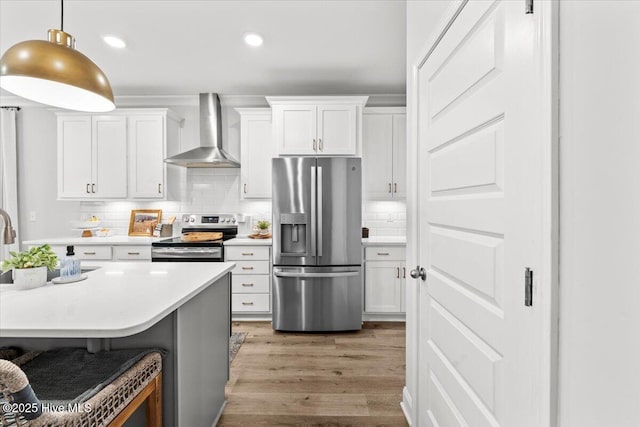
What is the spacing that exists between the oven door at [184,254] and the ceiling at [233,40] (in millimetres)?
1880

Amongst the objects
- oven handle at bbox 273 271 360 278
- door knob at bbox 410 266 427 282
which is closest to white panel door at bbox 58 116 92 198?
oven handle at bbox 273 271 360 278

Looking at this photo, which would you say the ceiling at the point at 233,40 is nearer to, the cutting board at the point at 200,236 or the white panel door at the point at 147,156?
the white panel door at the point at 147,156

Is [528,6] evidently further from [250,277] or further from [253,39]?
[250,277]

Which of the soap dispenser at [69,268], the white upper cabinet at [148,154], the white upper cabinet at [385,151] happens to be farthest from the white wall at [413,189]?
the white upper cabinet at [148,154]

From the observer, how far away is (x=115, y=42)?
3.05 metres

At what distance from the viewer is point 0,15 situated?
2.67 metres

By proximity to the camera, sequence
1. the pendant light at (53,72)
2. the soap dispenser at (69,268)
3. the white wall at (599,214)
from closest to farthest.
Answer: the white wall at (599,214) → the pendant light at (53,72) → the soap dispenser at (69,268)

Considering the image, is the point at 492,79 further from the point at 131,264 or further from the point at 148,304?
the point at 131,264

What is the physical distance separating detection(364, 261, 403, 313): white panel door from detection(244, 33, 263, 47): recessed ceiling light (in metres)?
2.41

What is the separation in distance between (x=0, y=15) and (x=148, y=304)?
9.61ft

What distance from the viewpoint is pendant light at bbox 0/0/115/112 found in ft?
4.58

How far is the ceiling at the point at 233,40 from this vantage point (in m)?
2.55

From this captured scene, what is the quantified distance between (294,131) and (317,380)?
8.28ft

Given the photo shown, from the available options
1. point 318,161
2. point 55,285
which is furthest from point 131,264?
point 318,161
